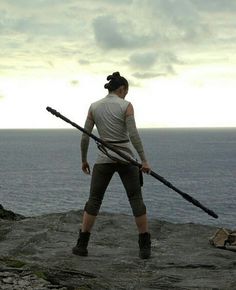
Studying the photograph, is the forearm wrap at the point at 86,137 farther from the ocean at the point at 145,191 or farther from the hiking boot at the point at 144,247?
the ocean at the point at 145,191

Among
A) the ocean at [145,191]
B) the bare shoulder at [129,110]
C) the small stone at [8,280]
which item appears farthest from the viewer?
the ocean at [145,191]

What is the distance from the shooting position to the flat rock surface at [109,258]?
Result: 21.1 ft

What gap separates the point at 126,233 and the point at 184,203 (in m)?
70.3

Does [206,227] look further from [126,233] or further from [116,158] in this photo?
[116,158]

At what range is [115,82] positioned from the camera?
8320mm

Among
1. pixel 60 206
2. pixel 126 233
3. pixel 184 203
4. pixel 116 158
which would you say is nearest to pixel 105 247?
pixel 126 233

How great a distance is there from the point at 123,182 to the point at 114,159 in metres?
0.43

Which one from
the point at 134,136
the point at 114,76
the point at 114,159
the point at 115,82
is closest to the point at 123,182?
the point at 114,159

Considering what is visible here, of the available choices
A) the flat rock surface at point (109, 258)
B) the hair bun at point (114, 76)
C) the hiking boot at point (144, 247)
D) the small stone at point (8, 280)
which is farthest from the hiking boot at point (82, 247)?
the hair bun at point (114, 76)

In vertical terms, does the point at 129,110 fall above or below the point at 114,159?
above

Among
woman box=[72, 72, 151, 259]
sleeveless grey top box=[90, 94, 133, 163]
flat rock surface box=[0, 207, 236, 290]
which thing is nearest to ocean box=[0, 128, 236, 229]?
flat rock surface box=[0, 207, 236, 290]

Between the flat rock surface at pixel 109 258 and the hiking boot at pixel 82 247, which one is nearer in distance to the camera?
the flat rock surface at pixel 109 258

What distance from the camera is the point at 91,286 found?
6.18m

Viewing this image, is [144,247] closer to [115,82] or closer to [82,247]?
[82,247]
